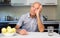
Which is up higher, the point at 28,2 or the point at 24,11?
the point at 28,2

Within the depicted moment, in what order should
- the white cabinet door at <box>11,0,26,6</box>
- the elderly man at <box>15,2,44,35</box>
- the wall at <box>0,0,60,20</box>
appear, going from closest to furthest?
the elderly man at <box>15,2,44,35</box>
the white cabinet door at <box>11,0,26,6</box>
the wall at <box>0,0,60,20</box>

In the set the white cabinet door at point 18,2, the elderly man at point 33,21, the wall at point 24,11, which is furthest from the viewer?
the wall at point 24,11

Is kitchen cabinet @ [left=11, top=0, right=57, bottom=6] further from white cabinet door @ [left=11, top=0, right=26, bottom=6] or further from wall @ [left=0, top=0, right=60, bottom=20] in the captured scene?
wall @ [left=0, top=0, right=60, bottom=20]

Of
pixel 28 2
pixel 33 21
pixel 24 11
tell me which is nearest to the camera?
pixel 33 21

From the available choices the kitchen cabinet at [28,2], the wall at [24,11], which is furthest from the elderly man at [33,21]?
the wall at [24,11]

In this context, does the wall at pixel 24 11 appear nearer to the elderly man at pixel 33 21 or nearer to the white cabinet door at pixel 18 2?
the white cabinet door at pixel 18 2

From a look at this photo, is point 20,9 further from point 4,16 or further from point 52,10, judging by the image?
point 52,10

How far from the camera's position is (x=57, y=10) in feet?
16.5

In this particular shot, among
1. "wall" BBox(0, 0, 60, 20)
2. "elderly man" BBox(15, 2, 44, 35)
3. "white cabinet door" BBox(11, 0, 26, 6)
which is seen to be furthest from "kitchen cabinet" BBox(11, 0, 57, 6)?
"elderly man" BBox(15, 2, 44, 35)

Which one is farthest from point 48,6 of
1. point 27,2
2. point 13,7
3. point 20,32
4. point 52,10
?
point 20,32

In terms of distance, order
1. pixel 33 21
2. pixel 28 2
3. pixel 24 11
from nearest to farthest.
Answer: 1. pixel 33 21
2. pixel 28 2
3. pixel 24 11

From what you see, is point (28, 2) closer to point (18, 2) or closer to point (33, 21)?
point (18, 2)

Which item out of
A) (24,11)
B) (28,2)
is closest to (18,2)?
(28,2)

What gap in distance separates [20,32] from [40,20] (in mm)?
605
